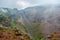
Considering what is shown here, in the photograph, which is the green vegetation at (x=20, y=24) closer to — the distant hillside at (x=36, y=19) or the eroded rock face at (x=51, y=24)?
the distant hillside at (x=36, y=19)

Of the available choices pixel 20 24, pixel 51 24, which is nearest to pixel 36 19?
pixel 51 24

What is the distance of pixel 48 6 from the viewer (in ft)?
498

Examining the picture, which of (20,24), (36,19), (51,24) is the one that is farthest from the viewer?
(36,19)

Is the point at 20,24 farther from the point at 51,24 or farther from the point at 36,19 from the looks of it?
the point at 51,24

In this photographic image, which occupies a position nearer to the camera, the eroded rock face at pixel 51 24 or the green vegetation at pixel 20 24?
the green vegetation at pixel 20 24

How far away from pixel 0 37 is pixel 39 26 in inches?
1715

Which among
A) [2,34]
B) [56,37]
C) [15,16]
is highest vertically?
[15,16]

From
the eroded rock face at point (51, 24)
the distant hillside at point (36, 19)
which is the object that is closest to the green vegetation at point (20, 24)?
the distant hillside at point (36, 19)

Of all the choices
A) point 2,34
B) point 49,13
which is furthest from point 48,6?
point 2,34

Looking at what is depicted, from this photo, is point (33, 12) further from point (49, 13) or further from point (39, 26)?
point (39, 26)

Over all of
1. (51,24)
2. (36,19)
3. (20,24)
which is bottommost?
(51,24)

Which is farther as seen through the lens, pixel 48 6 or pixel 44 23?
pixel 48 6

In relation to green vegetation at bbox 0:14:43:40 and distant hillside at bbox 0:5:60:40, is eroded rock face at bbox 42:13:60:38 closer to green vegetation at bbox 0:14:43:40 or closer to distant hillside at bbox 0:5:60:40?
distant hillside at bbox 0:5:60:40

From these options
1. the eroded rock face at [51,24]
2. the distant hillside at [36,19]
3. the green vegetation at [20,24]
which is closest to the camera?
the green vegetation at [20,24]
